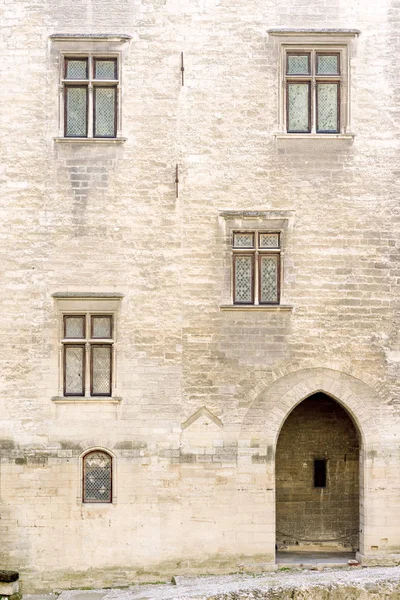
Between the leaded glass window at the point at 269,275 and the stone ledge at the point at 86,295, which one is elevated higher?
the leaded glass window at the point at 269,275

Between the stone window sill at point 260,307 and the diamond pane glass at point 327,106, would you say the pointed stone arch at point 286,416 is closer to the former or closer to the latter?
the stone window sill at point 260,307

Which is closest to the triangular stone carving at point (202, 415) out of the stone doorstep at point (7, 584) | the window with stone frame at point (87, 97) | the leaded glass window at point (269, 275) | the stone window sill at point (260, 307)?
the stone window sill at point (260, 307)

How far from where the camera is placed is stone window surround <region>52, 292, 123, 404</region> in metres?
15.2

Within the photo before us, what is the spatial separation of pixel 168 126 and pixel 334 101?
2946 mm

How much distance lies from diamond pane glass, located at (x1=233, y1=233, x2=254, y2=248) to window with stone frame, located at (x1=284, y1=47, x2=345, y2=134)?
1.97 meters

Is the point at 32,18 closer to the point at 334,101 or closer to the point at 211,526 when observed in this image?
the point at 334,101

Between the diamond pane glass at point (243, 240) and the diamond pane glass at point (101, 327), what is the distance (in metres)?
2.57

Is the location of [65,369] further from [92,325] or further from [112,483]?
[112,483]

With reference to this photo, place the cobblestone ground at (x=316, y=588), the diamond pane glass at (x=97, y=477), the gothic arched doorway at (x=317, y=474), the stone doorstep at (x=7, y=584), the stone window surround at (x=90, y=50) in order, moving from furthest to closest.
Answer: the gothic arched doorway at (x=317, y=474) → the stone window surround at (x=90, y=50) → the diamond pane glass at (x=97, y=477) → the stone doorstep at (x=7, y=584) → the cobblestone ground at (x=316, y=588)

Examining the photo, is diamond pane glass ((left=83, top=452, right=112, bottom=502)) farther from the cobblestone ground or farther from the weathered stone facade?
the cobblestone ground

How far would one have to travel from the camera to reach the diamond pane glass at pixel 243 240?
50.6 ft

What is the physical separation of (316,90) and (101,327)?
5.57m

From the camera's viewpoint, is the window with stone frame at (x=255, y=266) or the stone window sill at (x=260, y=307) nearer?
the stone window sill at (x=260, y=307)

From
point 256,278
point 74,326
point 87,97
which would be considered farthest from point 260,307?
point 87,97
